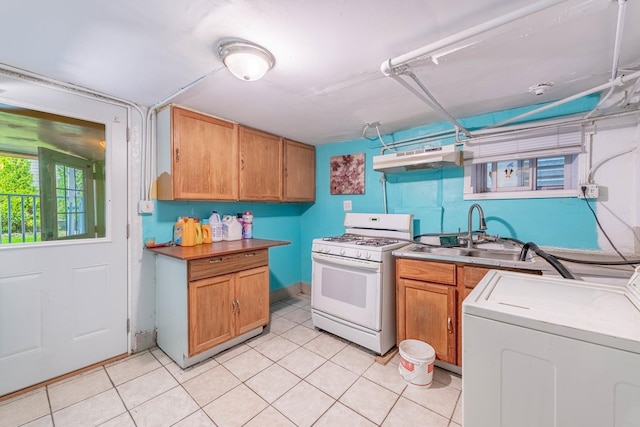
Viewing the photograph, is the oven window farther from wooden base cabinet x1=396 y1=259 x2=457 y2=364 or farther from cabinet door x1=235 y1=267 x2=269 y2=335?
cabinet door x1=235 y1=267 x2=269 y2=335

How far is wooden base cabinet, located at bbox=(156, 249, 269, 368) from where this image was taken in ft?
6.47

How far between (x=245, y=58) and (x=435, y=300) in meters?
2.09

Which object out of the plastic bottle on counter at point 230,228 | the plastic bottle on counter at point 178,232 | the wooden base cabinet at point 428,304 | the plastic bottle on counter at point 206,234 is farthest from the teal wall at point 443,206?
the plastic bottle on counter at point 178,232

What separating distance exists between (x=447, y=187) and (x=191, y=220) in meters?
2.50

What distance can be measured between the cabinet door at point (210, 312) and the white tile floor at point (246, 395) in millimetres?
182

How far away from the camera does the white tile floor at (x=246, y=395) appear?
5.00 feet

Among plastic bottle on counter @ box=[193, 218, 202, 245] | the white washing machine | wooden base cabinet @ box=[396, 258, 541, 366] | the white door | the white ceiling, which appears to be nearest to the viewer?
the white washing machine

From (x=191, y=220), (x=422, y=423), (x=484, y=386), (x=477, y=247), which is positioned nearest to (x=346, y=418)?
(x=422, y=423)

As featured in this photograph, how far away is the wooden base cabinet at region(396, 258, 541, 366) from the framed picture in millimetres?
1302

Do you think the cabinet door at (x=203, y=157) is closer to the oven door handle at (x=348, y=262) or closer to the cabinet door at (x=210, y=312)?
the cabinet door at (x=210, y=312)

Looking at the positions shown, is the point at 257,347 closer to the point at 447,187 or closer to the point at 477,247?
the point at 477,247

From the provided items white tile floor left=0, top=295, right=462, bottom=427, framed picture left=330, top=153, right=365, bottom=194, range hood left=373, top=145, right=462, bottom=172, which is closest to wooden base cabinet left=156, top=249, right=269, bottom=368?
white tile floor left=0, top=295, right=462, bottom=427

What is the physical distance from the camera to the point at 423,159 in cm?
229

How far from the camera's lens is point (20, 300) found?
1.73 metres
